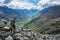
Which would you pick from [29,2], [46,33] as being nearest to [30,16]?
[29,2]

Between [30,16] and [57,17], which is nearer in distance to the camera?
[30,16]

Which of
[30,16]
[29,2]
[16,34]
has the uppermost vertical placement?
[29,2]

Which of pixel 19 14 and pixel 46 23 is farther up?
pixel 19 14

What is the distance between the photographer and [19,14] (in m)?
17.7

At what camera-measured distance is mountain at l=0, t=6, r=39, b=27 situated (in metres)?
17.6

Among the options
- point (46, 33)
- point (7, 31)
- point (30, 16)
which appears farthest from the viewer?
point (46, 33)

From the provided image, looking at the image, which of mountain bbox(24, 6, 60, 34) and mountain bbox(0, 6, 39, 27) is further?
mountain bbox(24, 6, 60, 34)

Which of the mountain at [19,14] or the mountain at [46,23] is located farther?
the mountain at [46,23]

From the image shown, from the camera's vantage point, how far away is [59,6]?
18578 millimetres

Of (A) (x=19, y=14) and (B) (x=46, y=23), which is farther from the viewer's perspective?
(B) (x=46, y=23)

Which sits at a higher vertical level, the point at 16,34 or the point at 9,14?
the point at 9,14

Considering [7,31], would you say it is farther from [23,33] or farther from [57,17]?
[57,17]

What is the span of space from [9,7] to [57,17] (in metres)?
4.12

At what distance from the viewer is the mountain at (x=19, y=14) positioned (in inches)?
692
